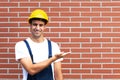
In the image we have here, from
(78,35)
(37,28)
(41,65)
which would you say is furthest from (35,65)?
(78,35)

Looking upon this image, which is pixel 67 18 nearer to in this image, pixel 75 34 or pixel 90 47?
pixel 75 34

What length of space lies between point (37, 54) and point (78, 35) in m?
0.96

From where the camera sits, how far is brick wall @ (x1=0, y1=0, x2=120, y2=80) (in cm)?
394

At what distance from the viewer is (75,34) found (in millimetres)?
3953

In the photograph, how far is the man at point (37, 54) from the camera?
10.0 ft

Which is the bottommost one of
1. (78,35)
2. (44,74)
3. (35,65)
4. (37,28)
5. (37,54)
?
(44,74)

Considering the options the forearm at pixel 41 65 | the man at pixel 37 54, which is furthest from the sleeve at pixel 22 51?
the forearm at pixel 41 65

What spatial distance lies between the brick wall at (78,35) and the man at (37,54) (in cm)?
73

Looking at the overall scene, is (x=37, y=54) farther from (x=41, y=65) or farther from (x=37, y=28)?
(x=37, y=28)

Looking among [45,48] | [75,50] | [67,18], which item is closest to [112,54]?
[75,50]

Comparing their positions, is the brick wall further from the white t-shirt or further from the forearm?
the forearm

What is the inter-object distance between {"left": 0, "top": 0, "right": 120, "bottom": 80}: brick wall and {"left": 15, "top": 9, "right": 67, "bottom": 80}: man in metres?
0.73

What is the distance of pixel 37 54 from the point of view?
314 cm

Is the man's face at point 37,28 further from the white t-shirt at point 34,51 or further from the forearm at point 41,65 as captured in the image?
the forearm at point 41,65
